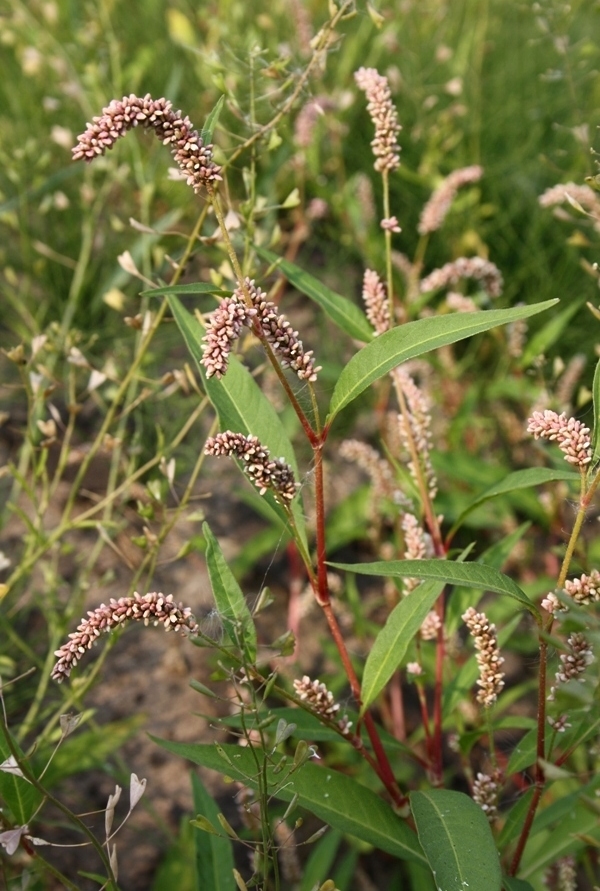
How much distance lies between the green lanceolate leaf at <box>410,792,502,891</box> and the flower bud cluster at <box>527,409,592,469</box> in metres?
0.44

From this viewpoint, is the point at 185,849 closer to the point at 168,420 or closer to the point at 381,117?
the point at 168,420

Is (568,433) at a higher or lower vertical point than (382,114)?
lower

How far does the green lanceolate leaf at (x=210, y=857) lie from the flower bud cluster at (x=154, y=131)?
36.0 inches

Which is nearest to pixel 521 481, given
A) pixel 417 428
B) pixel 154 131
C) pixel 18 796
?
pixel 417 428

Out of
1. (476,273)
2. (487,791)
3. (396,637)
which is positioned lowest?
(487,791)

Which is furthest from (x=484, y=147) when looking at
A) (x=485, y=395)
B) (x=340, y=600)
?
(x=340, y=600)

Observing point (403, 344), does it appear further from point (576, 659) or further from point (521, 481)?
point (576, 659)

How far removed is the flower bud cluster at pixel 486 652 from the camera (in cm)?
112

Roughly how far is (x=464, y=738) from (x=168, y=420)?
5.20ft

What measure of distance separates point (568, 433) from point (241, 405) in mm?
497

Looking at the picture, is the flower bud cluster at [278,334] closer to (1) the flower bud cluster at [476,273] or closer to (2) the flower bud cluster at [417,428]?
(2) the flower bud cluster at [417,428]

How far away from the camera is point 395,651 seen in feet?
4.00

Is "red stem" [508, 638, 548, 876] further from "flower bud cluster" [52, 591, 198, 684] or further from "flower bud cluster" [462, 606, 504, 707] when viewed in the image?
"flower bud cluster" [52, 591, 198, 684]

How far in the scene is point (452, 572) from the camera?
1.02 metres
